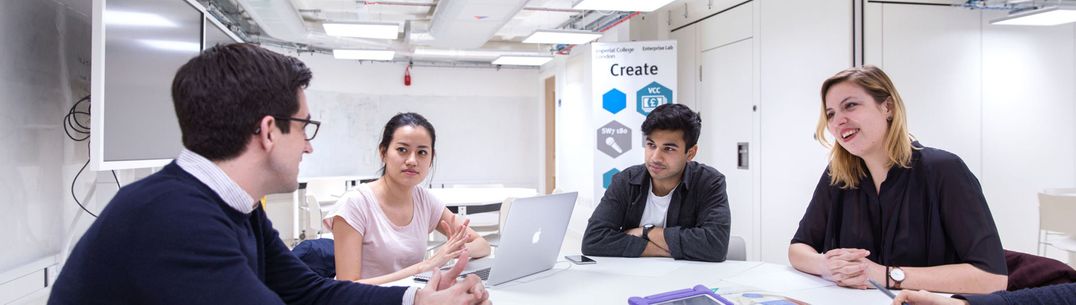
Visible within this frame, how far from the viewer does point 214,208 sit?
1092 mm

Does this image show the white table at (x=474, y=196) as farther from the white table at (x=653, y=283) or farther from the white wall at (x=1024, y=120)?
the white wall at (x=1024, y=120)

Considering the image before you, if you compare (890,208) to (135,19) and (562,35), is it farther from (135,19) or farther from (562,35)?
(562,35)

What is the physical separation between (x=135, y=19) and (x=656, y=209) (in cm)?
263

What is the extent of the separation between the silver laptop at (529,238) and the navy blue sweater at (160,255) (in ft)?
2.87

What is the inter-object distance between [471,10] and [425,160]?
4333 millimetres

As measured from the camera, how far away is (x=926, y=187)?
1955 mm

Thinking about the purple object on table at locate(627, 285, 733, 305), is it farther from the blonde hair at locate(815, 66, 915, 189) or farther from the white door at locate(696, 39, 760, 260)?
the white door at locate(696, 39, 760, 260)

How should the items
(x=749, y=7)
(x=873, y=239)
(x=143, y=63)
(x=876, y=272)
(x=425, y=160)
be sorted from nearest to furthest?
(x=876, y=272) < (x=873, y=239) < (x=425, y=160) < (x=143, y=63) < (x=749, y=7)

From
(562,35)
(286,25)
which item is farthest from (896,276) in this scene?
(286,25)

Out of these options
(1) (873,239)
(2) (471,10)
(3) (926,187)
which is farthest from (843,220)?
(2) (471,10)

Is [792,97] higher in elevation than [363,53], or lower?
lower

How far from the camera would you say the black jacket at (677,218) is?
237 cm

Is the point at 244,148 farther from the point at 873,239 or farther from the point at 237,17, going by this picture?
the point at 237,17

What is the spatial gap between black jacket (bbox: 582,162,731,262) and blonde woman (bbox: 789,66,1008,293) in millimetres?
321
